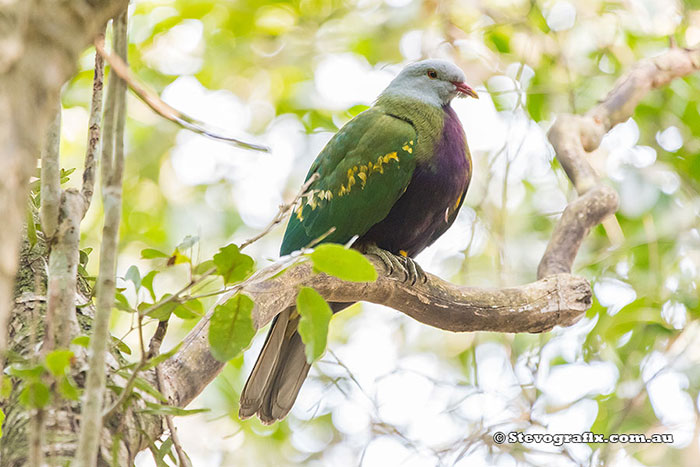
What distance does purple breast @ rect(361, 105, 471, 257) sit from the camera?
2.75 metres

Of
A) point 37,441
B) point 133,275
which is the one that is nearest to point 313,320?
point 133,275

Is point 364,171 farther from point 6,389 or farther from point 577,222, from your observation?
point 6,389

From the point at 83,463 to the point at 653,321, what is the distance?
291 centimetres

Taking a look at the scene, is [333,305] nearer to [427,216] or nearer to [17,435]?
[427,216]

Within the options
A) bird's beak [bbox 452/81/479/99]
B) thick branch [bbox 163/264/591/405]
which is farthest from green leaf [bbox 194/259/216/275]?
bird's beak [bbox 452/81/479/99]

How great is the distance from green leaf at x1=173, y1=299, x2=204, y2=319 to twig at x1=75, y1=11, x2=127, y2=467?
382mm

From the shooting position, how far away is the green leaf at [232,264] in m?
1.30

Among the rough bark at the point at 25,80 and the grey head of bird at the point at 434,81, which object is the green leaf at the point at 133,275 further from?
the grey head of bird at the point at 434,81

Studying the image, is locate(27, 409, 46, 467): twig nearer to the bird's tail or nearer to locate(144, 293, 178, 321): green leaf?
locate(144, 293, 178, 321): green leaf

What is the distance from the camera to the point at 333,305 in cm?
278

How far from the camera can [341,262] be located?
1.22 metres

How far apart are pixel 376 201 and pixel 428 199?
0.20 metres

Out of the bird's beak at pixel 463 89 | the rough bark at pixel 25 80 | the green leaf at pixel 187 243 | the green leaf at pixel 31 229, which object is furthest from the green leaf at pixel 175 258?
the bird's beak at pixel 463 89

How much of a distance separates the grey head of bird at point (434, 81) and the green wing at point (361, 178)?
0.44 metres
